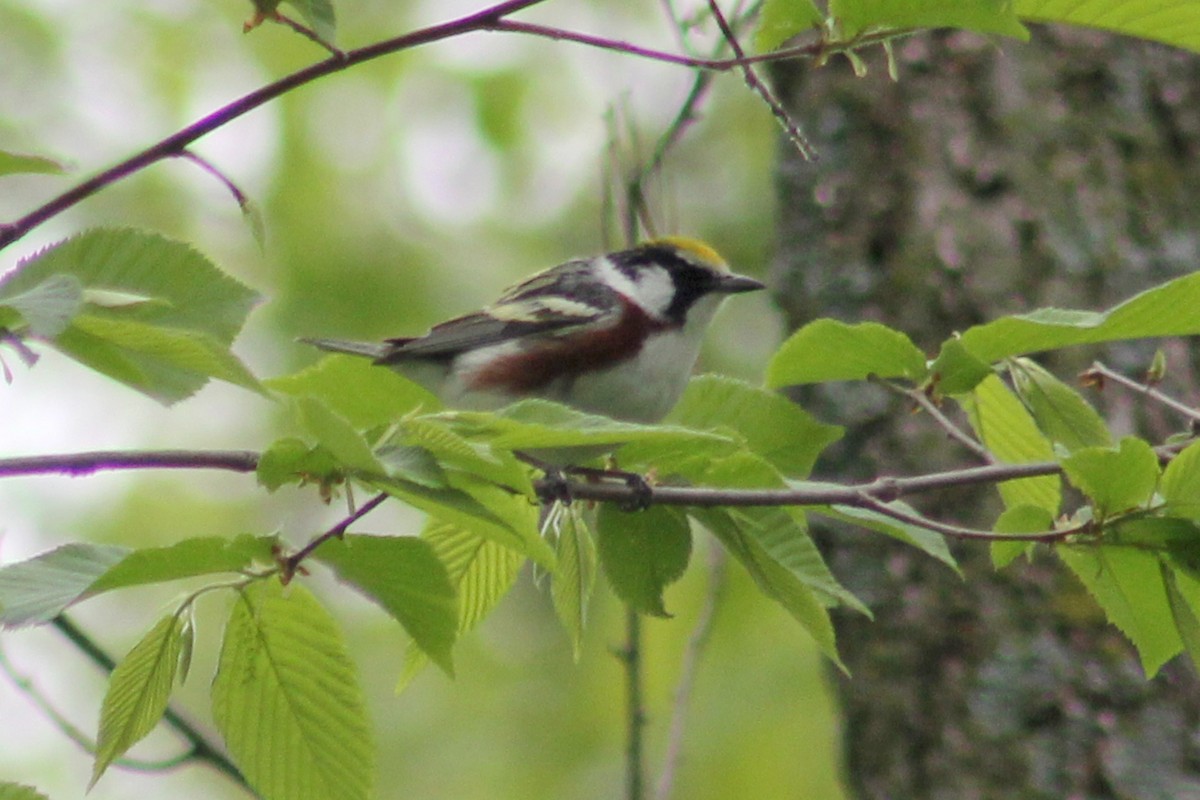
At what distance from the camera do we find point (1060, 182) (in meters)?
4.02

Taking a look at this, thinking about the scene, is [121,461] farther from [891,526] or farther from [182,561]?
[891,526]

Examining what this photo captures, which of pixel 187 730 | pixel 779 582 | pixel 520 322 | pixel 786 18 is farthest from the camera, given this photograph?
pixel 520 322

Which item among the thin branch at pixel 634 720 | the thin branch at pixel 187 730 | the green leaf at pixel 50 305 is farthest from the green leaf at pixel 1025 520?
the thin branch at pixel 187 730

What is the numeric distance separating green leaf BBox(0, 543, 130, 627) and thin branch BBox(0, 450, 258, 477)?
0.27 ft

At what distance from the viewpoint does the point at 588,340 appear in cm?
324

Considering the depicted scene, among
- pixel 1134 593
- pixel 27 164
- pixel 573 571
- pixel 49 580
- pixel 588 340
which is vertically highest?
pixel 27 164

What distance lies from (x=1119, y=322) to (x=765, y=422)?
20.8 inches

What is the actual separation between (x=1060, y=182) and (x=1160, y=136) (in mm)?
356

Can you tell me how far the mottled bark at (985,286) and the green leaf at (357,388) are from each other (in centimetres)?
213

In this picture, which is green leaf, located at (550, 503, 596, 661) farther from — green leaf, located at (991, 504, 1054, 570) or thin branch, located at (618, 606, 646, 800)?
thin branch, located at (618, 606, 646, 800)

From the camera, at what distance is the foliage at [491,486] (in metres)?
1.45

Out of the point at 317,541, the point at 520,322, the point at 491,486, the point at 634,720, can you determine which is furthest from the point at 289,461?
the point at 520,322

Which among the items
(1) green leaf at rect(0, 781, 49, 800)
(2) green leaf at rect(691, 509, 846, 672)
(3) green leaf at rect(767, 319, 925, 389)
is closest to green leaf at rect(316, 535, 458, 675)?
(1) green leaf at rect(0, 781, 49, 800)

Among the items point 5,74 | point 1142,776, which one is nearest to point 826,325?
point 1142,776
